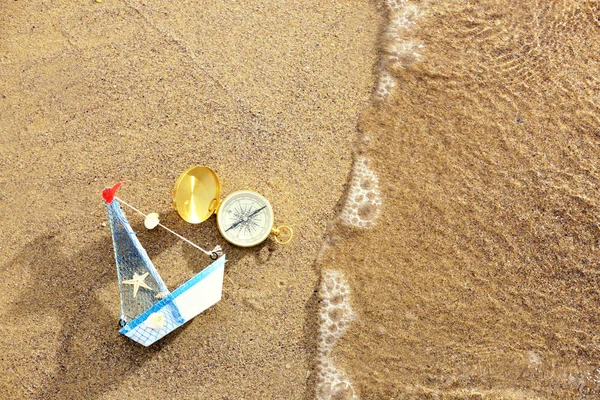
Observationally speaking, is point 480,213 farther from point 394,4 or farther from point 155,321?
point 155,321

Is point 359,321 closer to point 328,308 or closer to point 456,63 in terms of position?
point 328,308

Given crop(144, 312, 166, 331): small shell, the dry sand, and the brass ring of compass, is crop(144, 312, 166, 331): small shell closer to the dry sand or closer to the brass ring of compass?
the dry sand

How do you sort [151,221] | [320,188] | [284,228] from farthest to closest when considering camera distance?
[320,188], [284,228], [151,221]

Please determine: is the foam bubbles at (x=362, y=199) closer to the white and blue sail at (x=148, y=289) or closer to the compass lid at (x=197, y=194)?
the compass lid at (x=197, y=194)

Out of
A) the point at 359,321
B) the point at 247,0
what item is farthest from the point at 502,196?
the point at 247,0

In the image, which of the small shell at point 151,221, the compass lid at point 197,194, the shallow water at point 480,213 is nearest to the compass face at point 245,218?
the compass lid at point 197,194

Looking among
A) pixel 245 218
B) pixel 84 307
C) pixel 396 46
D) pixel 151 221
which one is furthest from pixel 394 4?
pixel 84 307
